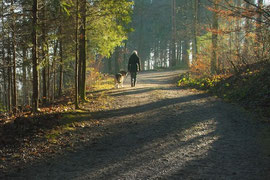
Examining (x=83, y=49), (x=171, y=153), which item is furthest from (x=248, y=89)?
(x=83, y=49)

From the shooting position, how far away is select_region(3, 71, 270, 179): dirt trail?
12.1 ft

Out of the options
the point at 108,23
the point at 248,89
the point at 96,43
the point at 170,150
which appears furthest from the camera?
the point at 96,43

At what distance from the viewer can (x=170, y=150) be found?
466cm

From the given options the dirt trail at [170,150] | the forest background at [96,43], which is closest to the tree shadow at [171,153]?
the dirt trail at [170,150]

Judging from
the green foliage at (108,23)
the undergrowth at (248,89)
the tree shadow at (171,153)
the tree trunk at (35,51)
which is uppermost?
the green foliage at (108,23)

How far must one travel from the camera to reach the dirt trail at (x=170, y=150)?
3680mm

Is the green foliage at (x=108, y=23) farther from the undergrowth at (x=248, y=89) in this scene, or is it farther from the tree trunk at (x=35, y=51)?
the undergrowth at (x=248, y=89)

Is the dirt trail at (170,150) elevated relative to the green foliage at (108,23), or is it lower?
lower

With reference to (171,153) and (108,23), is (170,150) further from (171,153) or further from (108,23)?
(108,23)

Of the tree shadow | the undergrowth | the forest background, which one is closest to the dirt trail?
the tree shadow

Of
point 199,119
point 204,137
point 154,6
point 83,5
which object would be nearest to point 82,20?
point 83,5

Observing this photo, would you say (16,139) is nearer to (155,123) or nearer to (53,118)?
(53,118)

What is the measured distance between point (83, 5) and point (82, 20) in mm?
724

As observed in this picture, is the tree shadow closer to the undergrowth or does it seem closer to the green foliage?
the undergrowth
